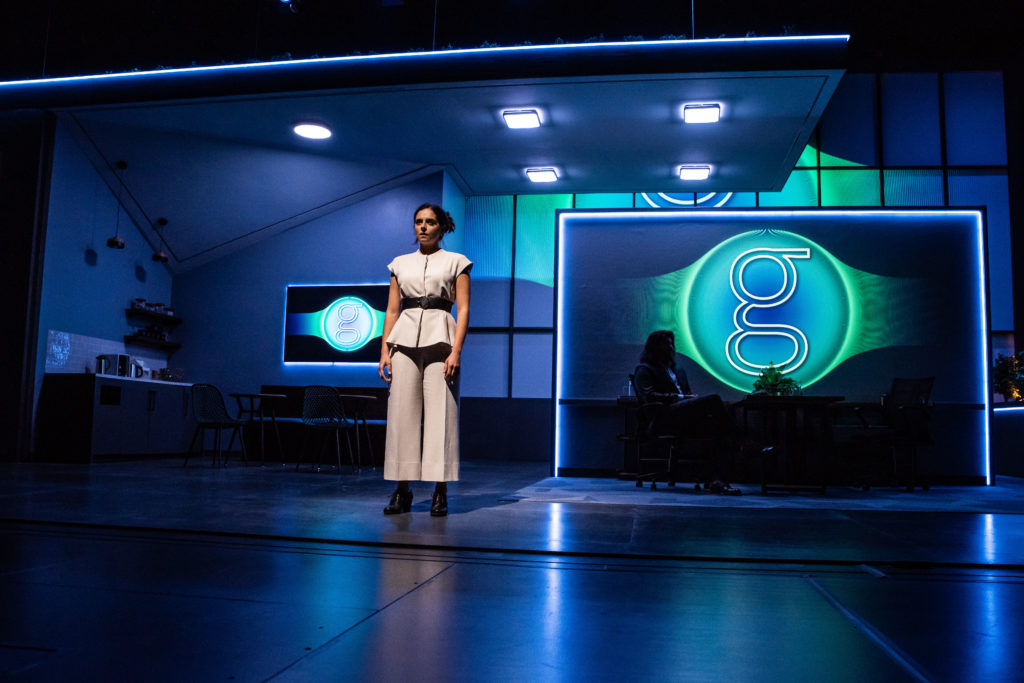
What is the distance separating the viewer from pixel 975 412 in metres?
7.32

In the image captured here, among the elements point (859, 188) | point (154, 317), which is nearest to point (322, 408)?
point (154, 317)

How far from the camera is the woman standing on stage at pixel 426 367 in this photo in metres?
3.89

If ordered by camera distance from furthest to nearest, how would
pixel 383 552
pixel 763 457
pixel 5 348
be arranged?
1. pixel 5 348
2. pixel 763 457
3. pixel 383 552

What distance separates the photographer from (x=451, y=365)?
387cm

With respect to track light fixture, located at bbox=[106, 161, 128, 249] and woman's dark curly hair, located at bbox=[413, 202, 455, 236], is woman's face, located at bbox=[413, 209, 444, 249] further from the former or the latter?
track light fixture, located at bbox=[106, 161, 128, 249]

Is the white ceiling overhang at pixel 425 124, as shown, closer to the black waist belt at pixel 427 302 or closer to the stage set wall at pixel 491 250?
the stage set wall at pixel 491 250

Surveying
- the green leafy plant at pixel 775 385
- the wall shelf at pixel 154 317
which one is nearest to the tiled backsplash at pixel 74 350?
the wall shelf at pixel 154 317

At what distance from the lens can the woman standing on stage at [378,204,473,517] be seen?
12.8 feet

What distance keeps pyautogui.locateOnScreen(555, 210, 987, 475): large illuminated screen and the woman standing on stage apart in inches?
151

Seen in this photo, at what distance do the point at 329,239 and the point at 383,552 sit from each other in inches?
353

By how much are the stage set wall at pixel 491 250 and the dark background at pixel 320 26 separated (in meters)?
1.11

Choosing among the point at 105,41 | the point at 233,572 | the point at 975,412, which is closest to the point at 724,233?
the point at 975,412

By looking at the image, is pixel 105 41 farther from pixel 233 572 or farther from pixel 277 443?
pixel 233 572

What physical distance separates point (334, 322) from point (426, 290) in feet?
23.6
